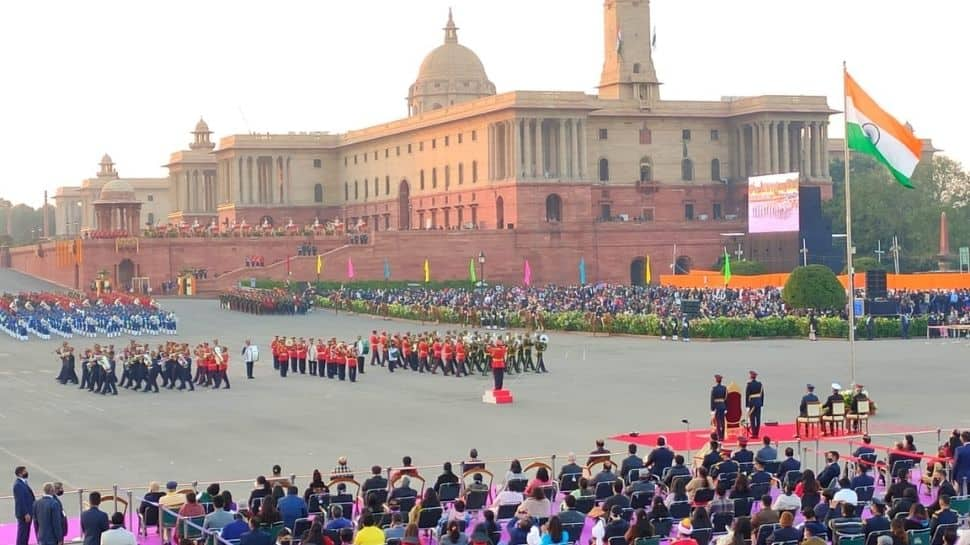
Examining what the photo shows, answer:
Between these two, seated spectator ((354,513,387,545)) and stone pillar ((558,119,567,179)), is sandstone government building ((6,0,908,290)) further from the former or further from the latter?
seated spectator ((354,513,387,545))

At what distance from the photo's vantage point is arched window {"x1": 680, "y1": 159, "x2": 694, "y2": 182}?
10594 cm

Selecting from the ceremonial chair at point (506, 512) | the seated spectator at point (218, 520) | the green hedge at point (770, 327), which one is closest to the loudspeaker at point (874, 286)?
the green hedge at point (770, 327)

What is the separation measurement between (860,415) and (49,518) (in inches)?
625

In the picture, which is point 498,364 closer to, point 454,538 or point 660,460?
point 660,460

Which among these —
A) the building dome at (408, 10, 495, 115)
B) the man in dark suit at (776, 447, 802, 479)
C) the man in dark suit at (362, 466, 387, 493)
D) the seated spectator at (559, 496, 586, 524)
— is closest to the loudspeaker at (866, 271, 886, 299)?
the man in dark suit at (776, 447, 802, 479)

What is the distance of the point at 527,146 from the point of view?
98625mm

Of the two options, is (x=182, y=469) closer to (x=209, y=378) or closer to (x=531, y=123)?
(x=209, y=378)

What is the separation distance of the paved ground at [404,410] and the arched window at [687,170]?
54380 mm

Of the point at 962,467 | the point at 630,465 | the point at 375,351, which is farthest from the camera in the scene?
the point at 375,351

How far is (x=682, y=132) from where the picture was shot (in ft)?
347

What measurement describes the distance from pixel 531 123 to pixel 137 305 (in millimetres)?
40161

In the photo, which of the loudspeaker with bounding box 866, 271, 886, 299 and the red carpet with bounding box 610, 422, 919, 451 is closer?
the red carpet with bounding box 610, 422, 919, 451

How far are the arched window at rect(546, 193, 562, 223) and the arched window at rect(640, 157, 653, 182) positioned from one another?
827cm

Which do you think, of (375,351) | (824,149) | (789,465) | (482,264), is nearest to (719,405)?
(789,465)
